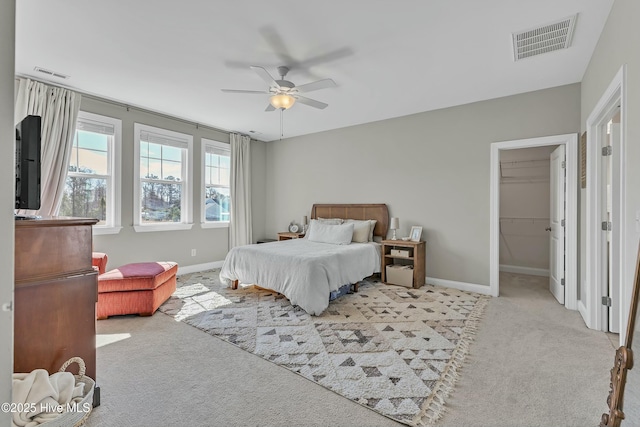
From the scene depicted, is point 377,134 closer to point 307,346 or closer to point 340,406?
point 307,346

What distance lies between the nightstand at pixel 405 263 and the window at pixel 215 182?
3.13 m

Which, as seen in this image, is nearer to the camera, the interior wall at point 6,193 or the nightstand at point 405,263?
the interior wall at point 6,193

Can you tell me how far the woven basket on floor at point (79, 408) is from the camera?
1.28 meters

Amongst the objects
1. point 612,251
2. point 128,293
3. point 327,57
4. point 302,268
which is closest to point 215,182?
point 128,293

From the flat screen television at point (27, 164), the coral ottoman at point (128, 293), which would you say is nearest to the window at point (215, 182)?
the coral ottoman at point (128, 293)

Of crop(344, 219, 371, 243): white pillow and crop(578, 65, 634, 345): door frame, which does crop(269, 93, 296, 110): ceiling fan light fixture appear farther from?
crop(578, 65, 634, 345): door frame

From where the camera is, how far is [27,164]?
5.56 feet

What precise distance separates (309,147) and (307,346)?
4.23 meters

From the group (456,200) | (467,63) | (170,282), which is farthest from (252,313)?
(467,63)

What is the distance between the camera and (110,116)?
4125 mm

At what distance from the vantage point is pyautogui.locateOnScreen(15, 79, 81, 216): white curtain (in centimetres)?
339

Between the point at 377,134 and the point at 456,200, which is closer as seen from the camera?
the point at 456,200

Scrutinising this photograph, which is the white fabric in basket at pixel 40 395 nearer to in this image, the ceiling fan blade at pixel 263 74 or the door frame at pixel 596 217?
the ceiling fan blade at pixel 263 74

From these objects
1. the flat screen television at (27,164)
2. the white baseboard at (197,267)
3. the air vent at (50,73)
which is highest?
the air vent at (50,73)
